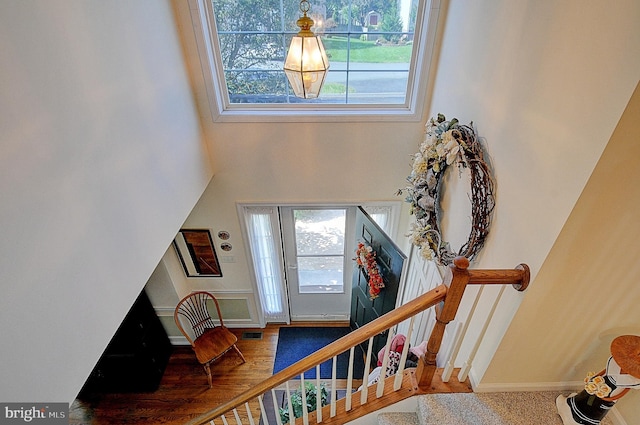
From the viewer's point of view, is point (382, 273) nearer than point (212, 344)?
Yes

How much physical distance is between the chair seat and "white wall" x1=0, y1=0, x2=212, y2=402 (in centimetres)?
182

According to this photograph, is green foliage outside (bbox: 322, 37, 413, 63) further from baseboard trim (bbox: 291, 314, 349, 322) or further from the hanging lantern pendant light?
baseboard trim (bbox: 291, 314, 349, 322)

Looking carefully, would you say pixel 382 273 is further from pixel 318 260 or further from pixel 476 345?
pixel 476 345

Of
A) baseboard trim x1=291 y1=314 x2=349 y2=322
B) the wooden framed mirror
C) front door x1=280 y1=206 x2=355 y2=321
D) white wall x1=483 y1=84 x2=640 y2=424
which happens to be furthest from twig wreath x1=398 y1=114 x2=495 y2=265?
baseboard trim x1=291 y1=314 x2=349 y2=322

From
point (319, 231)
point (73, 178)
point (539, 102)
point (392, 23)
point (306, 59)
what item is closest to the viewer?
point (539, 102)

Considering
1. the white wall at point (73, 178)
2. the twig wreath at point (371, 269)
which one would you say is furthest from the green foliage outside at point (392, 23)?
the twig wreath at point (371, 269)

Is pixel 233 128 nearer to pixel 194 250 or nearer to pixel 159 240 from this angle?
pixel 159 240

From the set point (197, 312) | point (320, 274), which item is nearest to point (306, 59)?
point (320, 274)

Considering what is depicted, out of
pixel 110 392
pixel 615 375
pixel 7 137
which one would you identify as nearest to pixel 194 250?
pixel 110 392

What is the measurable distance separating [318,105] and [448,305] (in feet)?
6.54

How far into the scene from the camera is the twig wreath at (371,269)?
306cm

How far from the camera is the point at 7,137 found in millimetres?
1167

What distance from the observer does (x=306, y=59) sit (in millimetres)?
1999

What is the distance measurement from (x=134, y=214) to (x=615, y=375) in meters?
2.31
